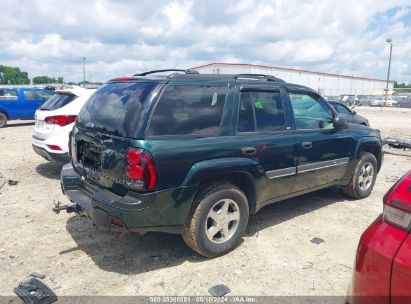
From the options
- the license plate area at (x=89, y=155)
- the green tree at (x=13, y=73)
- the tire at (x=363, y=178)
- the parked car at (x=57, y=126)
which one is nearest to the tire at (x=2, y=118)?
the parked car at (x=57, y=126)

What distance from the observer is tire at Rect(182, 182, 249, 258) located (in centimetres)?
357

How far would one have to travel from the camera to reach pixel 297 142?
441 cm

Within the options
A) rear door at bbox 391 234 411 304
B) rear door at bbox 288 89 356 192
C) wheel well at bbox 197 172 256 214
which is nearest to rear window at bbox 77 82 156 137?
wheel well at bbox 197 172 256 214

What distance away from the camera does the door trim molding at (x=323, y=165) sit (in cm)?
451

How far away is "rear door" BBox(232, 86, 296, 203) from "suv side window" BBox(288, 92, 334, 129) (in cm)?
31

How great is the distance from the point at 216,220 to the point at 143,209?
2.86 feet

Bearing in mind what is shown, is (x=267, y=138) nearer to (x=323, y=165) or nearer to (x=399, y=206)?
(x=323, y=165)

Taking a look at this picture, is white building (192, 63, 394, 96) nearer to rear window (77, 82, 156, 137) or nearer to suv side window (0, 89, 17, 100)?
suv side window (0, 89, 17, 100)

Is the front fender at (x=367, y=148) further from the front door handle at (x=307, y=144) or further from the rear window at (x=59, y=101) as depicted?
the rear window at (x=59, y=101)

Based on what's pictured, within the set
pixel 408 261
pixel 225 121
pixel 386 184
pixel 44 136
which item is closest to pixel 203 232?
pixel 225 121

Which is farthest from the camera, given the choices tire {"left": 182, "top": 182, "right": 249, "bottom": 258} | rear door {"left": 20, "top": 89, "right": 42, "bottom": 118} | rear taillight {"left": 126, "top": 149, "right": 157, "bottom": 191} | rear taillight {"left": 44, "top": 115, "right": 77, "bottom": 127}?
rear door {"left": 20, "top": 89, "right": 42, "bottom": 118}

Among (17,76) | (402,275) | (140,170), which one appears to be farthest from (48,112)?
(17,76)

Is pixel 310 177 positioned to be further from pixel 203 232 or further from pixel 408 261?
pixel 408 261

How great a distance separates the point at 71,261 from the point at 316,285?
2.44m
